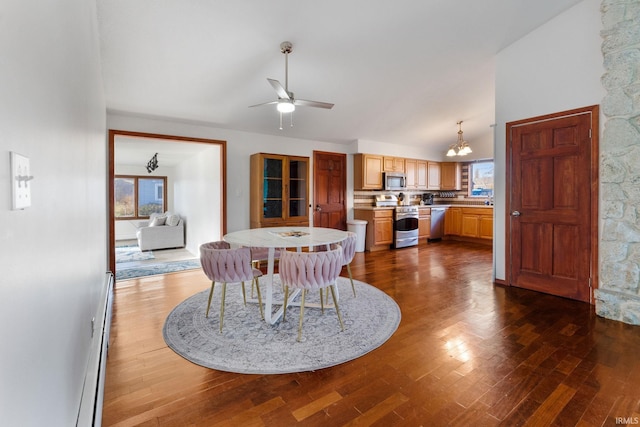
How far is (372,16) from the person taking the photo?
9.60 ft

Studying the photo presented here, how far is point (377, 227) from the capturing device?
6215 mm

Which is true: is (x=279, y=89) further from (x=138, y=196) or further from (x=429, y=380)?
(x=138, y=196)

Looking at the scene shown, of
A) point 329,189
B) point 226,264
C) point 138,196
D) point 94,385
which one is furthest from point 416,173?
point 138,196

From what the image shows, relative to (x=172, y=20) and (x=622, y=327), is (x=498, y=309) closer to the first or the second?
(x=622, y=327)

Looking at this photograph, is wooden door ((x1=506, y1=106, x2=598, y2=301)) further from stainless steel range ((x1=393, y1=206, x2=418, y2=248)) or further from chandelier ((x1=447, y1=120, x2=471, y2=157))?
stainless steel range ((x1=393, y1=206, x2=418, y2=248))

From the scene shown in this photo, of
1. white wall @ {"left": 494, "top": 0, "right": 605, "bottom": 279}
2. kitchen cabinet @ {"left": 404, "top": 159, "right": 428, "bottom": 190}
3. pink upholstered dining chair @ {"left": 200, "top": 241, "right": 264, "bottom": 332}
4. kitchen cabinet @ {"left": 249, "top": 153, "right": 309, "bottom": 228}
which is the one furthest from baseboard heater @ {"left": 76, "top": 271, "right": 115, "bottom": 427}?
kitchen cabinet @ {"left": 404, "top": 159, "right": 428, "bottom": 190}

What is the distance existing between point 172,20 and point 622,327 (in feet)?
15.5

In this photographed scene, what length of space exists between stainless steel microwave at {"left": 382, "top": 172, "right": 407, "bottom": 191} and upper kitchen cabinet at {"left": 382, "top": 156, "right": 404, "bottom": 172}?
103mm

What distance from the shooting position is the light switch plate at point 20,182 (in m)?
0.60

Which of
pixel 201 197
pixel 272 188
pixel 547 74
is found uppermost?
pixel 547 74

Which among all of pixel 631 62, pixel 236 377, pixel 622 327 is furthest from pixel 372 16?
pixel 622 327

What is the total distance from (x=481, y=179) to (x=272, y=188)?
549cm

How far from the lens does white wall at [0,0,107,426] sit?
0.58 meters

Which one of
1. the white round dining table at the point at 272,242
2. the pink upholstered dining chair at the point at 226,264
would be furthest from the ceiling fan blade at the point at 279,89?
the pink upholstered dining chair at the point at 226,264
